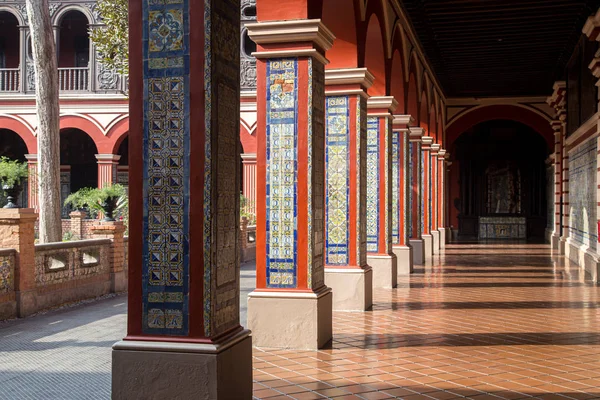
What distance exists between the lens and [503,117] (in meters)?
26.7

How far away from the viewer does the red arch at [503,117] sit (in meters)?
26.2

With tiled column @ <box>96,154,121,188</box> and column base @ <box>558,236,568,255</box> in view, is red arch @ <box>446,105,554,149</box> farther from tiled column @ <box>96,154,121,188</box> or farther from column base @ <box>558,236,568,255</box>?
tiled column @ <box>96,154,121,188</box>

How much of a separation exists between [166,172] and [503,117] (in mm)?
23369

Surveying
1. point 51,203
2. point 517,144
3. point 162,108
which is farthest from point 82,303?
point 517,144

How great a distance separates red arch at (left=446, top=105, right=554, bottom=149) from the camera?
26.2m

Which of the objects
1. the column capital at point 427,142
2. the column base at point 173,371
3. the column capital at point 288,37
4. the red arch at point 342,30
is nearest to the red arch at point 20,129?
the column capital at point 427,142

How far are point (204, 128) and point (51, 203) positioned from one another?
1009 cm

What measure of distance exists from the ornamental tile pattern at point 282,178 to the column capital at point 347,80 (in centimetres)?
210

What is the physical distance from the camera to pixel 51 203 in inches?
554

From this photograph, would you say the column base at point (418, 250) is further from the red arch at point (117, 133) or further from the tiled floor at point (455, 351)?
the red arch at point (117, 133)

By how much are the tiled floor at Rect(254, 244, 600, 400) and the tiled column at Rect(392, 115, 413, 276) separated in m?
1.99

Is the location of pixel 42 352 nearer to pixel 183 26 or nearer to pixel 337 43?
pixel 183 26

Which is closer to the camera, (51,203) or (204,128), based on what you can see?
(204,128)

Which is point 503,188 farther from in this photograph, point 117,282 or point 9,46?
point 117,282
